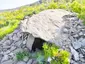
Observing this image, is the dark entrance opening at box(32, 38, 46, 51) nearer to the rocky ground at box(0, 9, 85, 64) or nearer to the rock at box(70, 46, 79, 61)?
the rocky ground at box(0, 9, 85, 64)

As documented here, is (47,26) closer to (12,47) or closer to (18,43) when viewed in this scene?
(18,43)

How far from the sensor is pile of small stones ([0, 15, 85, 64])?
17.7ft

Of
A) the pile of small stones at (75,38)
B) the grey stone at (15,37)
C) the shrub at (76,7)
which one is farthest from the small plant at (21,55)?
the shrub at (76,7)

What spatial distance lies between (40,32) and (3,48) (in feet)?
4.41

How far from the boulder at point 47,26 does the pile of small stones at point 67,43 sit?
0.14 metres

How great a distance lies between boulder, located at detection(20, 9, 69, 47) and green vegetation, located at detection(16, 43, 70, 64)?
25cm

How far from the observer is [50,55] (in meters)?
5.14

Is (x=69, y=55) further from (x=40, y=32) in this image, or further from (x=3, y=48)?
(x=3, y=48)

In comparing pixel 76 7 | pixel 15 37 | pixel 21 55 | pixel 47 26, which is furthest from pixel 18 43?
pixel 76 7

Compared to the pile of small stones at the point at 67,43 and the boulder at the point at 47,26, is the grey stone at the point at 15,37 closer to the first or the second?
the pile of small stones at the point at 67,43

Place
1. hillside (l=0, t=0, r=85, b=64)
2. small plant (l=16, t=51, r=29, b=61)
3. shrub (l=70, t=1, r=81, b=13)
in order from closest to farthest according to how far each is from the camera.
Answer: hillside (l=0, t=0, r=85, b=64), small plant (l=16, t=51, r=29, b=61), shrub (l=70, t=1, r=81, b=13)

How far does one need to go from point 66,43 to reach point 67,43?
0.02m

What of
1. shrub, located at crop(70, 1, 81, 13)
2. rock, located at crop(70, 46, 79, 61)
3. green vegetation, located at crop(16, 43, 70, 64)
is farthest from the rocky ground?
shrub, located at crop(70, 1, 81, 13)

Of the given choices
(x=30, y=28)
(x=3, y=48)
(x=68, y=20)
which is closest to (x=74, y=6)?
(x=68, y=20)
